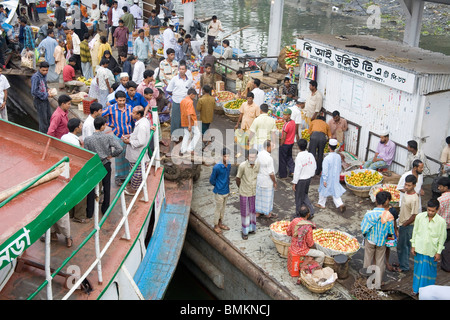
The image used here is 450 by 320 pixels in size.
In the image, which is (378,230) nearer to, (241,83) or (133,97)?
(133,97)

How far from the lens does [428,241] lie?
6383mm

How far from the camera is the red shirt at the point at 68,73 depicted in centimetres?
1308

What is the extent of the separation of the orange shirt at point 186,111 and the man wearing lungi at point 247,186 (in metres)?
2.08

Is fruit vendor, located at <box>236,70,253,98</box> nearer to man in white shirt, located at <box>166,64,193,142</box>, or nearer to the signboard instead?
the signboard

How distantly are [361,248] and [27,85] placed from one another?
37.5ft

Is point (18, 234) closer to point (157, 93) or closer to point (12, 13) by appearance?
point (157, 93)

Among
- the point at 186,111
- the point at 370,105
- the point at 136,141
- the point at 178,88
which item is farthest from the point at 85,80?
the point at 370,105

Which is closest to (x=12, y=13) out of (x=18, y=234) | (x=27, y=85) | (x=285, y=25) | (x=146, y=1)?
(x=27, y=85)

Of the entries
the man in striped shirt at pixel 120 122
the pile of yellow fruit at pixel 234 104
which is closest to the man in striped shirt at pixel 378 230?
the man in striped shirt at pixel 120 122

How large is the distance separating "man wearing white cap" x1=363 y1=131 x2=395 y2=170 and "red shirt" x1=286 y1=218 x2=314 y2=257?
3.32m

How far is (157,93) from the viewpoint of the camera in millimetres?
10414

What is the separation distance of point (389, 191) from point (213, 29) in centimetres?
848

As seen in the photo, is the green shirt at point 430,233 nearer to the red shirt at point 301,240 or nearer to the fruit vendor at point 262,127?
the red shirt at point 301,240

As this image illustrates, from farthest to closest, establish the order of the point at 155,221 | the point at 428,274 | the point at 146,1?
the point at 146,1
the point at 155,221
the point at 428,274
